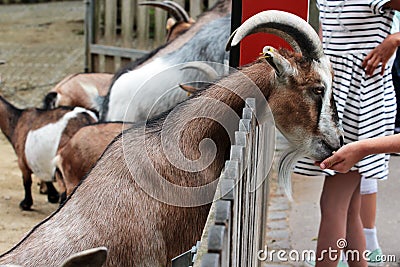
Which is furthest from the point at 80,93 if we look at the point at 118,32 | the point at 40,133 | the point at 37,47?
the point at 37,47

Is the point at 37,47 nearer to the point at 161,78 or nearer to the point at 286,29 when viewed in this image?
the point at 161,78

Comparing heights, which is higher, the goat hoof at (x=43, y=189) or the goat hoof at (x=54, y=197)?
the goat hoof at (x=43, y=189)

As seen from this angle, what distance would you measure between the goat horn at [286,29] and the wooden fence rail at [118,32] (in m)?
5.06

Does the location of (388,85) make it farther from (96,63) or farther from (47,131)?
(96,63)

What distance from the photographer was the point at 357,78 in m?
3.98

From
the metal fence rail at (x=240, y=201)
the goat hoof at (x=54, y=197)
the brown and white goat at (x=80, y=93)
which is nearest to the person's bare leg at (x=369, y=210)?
A: the metal fence rail at (x=240, y=201)

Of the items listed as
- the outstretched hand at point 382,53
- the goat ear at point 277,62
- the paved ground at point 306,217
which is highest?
the outstretched hand at point 382,53

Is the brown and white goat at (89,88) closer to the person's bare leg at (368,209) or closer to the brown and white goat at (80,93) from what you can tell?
the brown and white goat at (80,93)

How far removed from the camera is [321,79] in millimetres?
3451

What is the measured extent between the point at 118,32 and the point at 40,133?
339 centimetres

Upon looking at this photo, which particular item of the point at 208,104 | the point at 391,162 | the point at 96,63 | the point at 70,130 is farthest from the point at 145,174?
the point at 96,63

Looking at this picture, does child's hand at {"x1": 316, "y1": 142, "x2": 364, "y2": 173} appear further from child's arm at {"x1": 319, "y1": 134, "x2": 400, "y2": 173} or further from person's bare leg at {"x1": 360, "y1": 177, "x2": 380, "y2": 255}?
person's bare leg at {"x1": 360, "y1": 177, "x2": 380, "y2": 255}

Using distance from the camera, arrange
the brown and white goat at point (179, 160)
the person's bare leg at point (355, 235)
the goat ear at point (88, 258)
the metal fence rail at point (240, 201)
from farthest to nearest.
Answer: the person's bare leg at point (355, 235) → the brown and white goat at point (179, 160) → the goat ear at point (88, 258) → the metal fence rail at point (240, 201)

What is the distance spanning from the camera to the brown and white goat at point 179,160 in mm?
2996
